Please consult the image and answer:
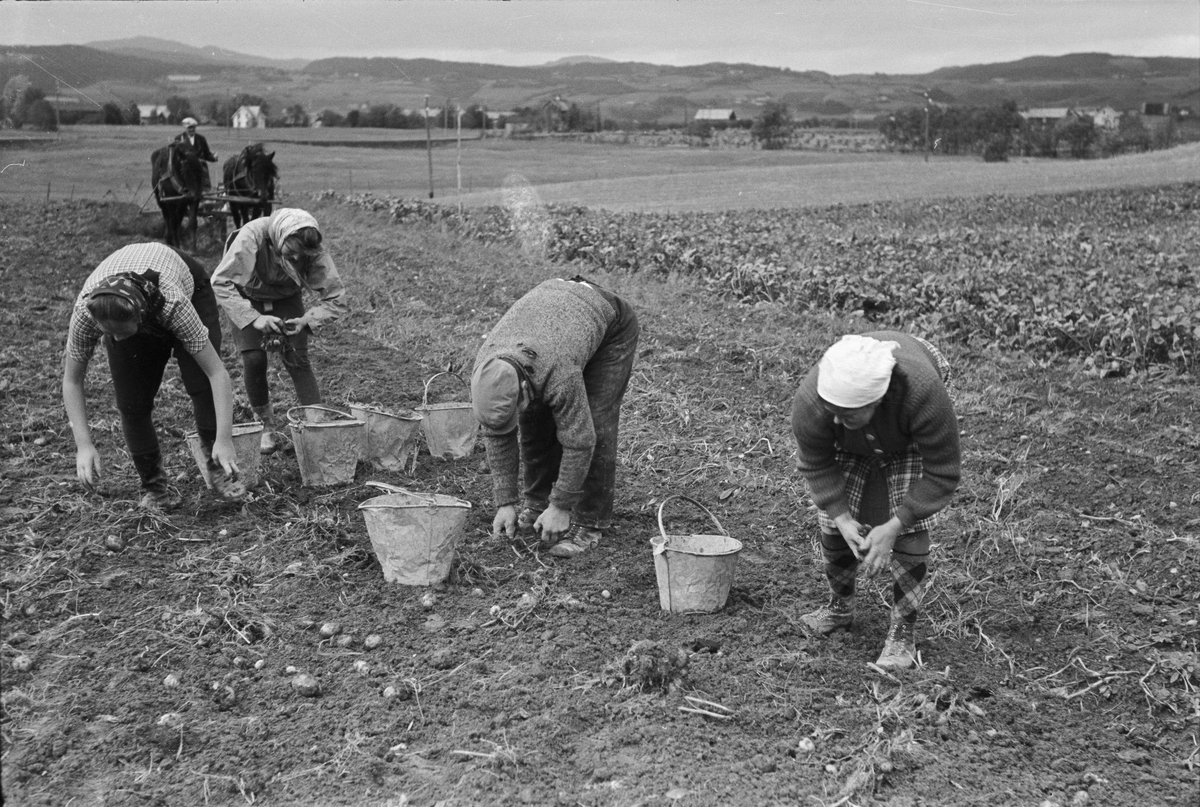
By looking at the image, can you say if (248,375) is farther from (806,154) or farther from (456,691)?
(806,154)

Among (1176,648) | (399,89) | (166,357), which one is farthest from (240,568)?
(399,89)

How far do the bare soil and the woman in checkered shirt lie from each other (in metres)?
0.30

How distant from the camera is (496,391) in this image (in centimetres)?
352

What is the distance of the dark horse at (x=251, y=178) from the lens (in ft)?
47.3

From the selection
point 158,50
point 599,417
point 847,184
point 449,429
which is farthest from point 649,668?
point 847,184

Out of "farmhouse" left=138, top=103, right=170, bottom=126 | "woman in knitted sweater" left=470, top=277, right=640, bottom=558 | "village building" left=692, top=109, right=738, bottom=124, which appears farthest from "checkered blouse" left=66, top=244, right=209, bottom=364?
"village building" left=692, top=109, right=738, bottom=124

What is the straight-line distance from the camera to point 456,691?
3.39m

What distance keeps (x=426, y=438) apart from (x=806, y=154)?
38.5 m

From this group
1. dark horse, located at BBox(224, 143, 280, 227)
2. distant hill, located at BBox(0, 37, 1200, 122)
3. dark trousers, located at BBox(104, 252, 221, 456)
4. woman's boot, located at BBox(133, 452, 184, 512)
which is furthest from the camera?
distant hill, located at BBox(0, 37, 1200, 122)

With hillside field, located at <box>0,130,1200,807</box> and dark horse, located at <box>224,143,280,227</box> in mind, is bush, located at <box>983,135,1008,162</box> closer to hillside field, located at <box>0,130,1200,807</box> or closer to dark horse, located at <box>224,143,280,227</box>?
dark horse, located at <box>224,143,280,227</box>

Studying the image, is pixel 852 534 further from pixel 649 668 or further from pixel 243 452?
pixel 243 452

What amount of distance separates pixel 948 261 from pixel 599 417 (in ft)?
24.7

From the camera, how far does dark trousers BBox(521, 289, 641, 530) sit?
429 cm

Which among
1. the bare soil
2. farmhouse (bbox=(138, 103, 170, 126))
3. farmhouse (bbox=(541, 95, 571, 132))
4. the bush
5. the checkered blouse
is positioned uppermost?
farmhouse (bbox=(541, 95, 571, 132))
